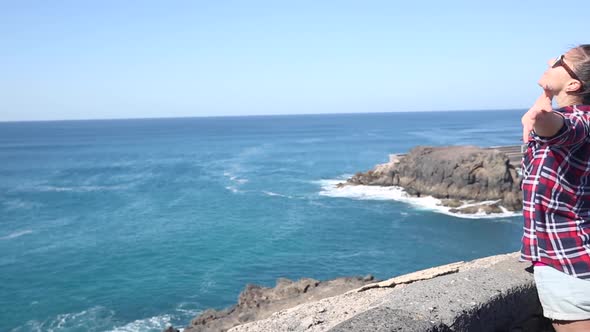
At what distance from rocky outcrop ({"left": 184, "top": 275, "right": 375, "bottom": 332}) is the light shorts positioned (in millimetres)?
12890

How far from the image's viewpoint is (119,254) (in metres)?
32.4

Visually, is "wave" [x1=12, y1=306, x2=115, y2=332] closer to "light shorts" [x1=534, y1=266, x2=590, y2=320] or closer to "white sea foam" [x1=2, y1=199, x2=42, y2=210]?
"light shorts" [x1=534, y1=266, x2=590, y2=320]

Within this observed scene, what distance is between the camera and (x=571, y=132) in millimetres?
2330

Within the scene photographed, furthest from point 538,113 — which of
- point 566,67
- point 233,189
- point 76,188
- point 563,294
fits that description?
point 76,188

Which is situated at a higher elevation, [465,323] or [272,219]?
[465,323]

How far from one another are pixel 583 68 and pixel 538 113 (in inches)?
17.8

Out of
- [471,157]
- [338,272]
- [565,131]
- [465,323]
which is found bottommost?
[338,272]

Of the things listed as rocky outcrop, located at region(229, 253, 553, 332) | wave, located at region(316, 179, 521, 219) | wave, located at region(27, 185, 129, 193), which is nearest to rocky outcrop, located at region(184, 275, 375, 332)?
rocky outcrop, located at region(229, 253, 553, 332)

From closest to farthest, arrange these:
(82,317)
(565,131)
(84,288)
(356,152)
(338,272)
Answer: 1. (565,131)
2. (82,317)
3. (84,288)
4. (338,272)
5. (356,152)

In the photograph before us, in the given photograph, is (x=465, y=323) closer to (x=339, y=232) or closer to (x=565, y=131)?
(x=565, y=131)

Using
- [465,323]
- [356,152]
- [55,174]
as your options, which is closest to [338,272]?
[465,323]

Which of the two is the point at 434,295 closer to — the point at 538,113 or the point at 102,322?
the point at 538,113

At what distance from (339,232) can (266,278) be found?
10848 millimetres

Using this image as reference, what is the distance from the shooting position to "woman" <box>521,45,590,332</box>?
251cm
